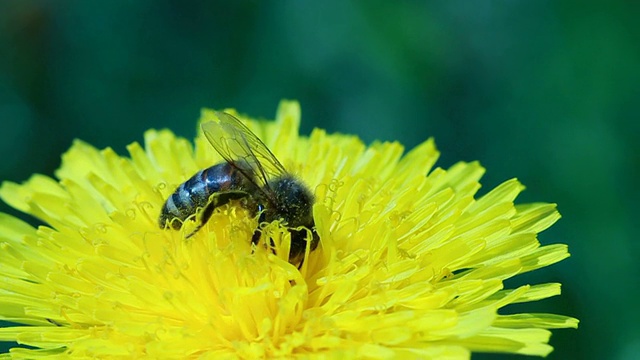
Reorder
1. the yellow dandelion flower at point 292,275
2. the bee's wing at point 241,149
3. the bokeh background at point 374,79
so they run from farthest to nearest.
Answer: the bokeh background at point 374,79, the bee's wing at point 241,149, the yellow dandelion flower at point 292,275

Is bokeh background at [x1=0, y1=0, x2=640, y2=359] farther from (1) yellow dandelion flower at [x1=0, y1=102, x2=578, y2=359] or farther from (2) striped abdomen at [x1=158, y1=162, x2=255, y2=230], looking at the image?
(2) striped abdomen at [x1=158, y1=162, x2=255, y2=230]

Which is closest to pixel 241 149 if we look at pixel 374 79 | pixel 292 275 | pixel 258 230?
pixel 258 230

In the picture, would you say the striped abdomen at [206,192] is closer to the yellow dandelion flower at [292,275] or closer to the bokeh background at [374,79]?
the yellow dandelion flower at [292,275]

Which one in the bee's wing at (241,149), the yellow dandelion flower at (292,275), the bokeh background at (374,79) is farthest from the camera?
the bokeh background at (374,79)

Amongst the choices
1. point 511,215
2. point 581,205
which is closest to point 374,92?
point 581,205

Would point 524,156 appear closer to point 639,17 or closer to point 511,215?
point 639,17

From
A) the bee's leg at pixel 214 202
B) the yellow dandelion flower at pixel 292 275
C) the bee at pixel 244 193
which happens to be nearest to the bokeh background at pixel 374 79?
the yellow dandelion flower at pixel 292 275

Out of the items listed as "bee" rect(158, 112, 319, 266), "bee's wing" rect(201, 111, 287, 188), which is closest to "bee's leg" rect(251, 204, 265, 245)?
"bee" rect(158, 112, 319, 266)
